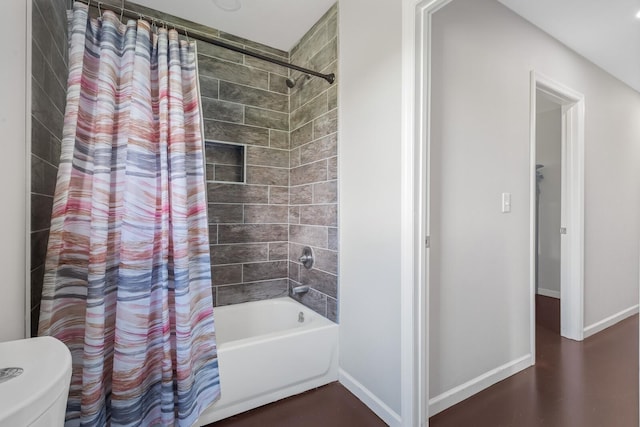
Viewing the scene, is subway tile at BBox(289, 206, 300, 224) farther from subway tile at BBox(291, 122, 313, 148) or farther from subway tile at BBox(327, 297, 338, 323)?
subway tile at BBox(327, 297, 338, 323)

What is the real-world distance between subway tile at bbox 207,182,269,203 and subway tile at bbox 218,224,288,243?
0.20 metres

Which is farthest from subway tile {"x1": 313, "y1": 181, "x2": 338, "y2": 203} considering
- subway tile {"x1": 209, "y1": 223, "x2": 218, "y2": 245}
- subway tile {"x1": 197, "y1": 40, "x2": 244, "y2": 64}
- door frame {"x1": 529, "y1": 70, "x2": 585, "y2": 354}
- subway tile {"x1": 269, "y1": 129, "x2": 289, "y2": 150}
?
door frame {"x1": 529, "y1": 70, "x2": 585, "y2": 354}

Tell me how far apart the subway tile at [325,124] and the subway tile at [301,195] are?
391 millimetres

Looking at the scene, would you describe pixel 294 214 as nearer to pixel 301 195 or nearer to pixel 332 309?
pixel 301 195

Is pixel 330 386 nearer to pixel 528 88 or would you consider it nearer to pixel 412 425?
pixel 412 425

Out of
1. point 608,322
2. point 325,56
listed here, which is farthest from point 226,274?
point 608,322

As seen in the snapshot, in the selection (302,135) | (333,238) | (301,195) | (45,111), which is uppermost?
(302,135)

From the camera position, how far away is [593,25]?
214 centimetres

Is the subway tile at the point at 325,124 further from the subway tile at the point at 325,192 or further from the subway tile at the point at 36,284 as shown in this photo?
the subway tile at the point at 36,284

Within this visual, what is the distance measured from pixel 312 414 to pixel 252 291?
1019 mm

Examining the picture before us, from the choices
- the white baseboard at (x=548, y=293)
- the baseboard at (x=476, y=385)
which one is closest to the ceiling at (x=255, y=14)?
the baseboard at (x=476, y=385)

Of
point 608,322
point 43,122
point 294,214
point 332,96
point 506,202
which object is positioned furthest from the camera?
point 608,322

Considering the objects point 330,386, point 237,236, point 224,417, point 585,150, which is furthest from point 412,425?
point 585,150

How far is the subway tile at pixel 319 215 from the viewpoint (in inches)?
76.9
